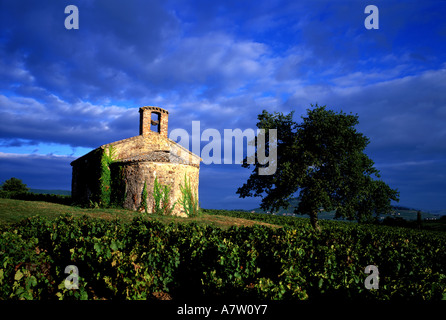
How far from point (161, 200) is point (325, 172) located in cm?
1497

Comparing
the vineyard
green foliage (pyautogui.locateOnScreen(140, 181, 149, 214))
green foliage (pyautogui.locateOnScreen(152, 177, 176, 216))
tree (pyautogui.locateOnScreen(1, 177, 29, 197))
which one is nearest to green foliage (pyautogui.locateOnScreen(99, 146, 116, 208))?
green foliage (pyautogui.locateOnScreen(140, 181, 149, 214))

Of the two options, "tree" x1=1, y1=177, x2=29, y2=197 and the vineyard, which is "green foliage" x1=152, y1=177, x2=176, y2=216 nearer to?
the vineyard

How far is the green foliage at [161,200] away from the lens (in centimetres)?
2233

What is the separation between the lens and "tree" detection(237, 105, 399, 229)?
955 inches

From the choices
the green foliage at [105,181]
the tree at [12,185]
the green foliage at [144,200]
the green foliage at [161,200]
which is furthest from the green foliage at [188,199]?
the tree at [12,185]

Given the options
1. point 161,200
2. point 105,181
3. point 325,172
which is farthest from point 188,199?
point 325,172

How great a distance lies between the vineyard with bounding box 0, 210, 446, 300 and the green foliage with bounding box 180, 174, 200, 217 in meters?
10.2

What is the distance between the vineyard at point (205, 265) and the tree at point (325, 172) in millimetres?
11169

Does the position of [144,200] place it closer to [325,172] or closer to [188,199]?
[188,199]

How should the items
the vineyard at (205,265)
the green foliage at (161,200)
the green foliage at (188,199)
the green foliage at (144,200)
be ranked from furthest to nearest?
1. the green foliage at (188,199)
2. the green foliage at (161,200)
3. the green foliage at (144,200)
4. the vineyard at (205,265)

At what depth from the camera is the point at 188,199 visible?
24.1 metres

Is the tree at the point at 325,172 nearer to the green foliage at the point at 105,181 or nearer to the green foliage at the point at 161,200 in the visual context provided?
the green foliage at the point at 161,200

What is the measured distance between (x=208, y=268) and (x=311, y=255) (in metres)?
3.72
